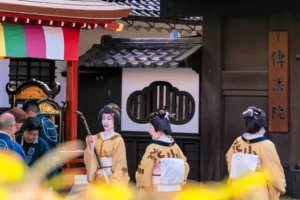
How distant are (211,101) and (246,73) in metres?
0.77

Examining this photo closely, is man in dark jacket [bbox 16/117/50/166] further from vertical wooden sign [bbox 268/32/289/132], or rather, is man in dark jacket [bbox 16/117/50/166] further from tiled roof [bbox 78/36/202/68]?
vertical wooden sign [bbox 268/32/289/132]

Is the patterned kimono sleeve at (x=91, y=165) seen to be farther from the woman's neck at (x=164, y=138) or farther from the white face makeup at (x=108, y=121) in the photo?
the woman's neck at (x=164, y=138)

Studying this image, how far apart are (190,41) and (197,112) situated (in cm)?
128

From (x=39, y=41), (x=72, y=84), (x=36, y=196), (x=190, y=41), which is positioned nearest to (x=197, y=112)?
(x=190, y=41)

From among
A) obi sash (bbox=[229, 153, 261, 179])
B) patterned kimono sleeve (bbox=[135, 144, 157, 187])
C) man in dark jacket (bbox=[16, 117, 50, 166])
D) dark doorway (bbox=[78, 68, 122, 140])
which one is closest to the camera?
man in dark jacket (bbox=[16, 117, 50, 166])

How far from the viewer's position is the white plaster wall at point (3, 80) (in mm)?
11516

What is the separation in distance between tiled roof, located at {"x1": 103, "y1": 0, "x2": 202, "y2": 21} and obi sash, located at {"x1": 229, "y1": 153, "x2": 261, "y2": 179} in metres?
5.19

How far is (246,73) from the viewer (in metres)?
11.1

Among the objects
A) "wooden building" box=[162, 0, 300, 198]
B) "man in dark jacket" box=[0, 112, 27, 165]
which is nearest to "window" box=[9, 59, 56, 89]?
"wooden building" box=[162, 0, 300, 198]

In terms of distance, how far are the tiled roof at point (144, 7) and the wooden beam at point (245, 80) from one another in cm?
254

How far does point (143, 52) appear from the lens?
470 inches

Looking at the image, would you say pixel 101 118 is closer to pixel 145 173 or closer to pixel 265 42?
pixel 145 173

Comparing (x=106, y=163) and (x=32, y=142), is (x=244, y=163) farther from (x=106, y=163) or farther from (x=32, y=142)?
(x=32, y=142)

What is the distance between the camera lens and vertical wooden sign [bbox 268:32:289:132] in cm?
1073
